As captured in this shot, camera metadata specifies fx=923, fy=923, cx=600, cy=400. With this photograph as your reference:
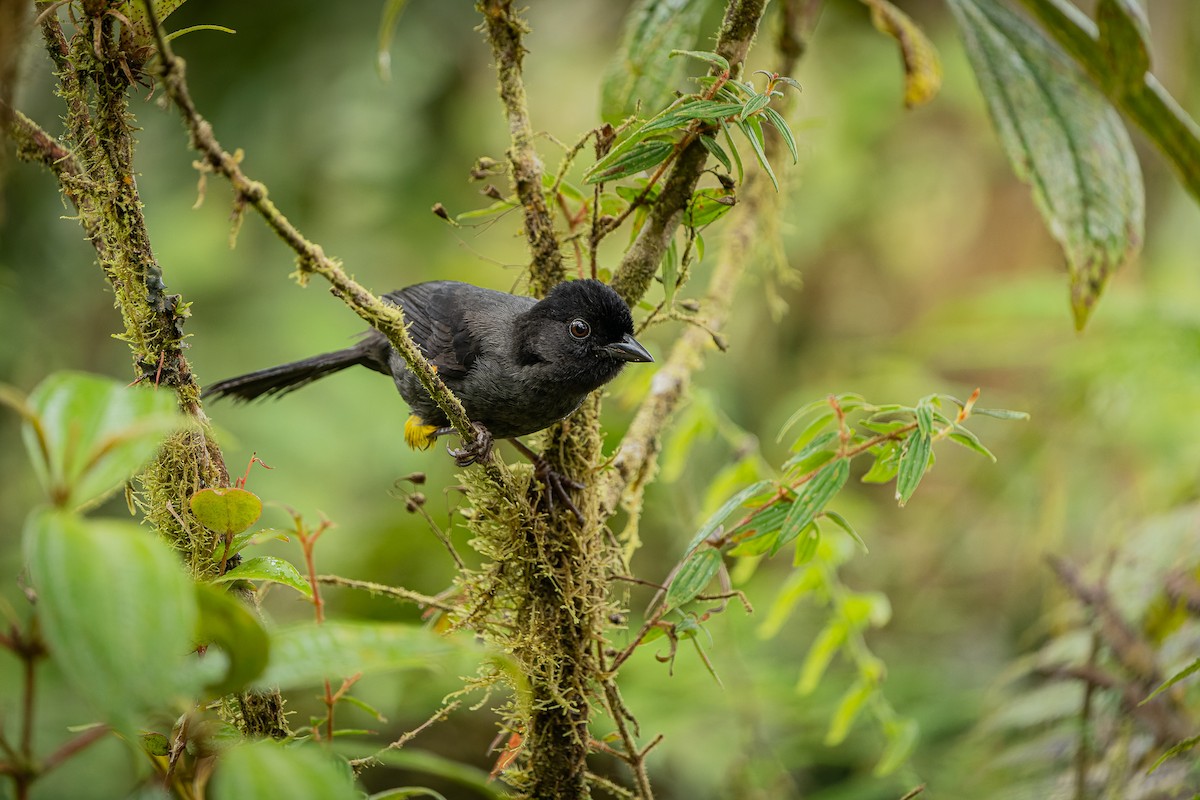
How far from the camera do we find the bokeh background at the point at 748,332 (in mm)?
4219

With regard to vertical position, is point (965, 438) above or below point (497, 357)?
below

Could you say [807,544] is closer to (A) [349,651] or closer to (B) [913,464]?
(B) [913,464]

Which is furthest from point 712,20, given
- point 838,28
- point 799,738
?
point 799,738

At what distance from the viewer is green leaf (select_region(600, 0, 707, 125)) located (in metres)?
2.10

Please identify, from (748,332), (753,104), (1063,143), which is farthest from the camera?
(748,332)

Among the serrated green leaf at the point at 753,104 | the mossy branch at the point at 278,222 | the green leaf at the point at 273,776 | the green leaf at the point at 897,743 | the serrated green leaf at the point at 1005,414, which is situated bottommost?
the green leaf at the point at 273,776

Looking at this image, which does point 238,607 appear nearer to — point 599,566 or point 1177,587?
point 599,566

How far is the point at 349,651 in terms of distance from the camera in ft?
3.15

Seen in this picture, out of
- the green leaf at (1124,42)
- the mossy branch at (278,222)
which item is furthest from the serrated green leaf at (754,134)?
the green leaf at (1124,42)

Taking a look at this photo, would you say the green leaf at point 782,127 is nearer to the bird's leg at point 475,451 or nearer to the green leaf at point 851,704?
the bird's leg at point 475,451

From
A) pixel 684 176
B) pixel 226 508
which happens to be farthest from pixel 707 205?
pixel 226 508

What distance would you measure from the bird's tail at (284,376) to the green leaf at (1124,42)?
2.26 metres

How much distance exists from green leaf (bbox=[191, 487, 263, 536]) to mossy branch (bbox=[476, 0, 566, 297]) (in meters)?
0.91

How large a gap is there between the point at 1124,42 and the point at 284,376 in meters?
2.58
